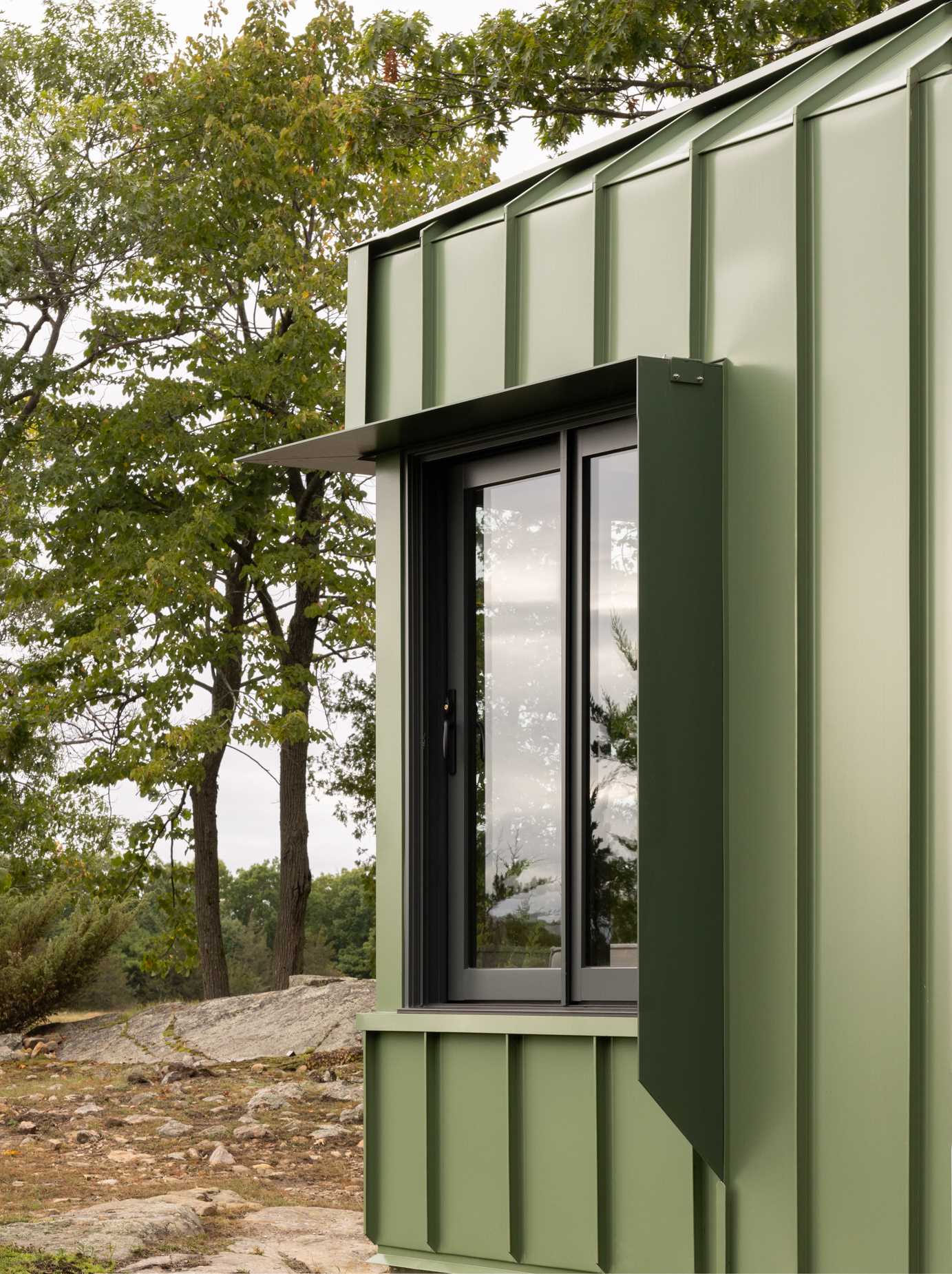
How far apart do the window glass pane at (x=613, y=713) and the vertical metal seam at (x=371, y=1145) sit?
3.46 feet

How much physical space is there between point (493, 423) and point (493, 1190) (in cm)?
274

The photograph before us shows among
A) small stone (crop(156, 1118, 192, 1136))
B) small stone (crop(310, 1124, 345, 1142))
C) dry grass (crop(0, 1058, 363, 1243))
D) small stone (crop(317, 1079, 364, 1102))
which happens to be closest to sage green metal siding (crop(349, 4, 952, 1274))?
dry grass (crop(0, 1058, 363, 1243))

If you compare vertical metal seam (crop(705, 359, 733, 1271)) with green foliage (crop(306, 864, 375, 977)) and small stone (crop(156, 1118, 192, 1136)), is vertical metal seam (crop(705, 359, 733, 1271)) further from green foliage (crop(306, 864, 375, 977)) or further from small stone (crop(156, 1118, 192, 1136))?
green foliage (crop(306, 864, 375, 977))

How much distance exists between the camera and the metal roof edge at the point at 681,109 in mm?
4699

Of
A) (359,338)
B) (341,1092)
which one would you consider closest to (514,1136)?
(359,338)

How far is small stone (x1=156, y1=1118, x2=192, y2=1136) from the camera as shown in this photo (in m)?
8.95

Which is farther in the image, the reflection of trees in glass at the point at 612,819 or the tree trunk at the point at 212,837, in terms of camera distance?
the tree trunk at the point at 212,837

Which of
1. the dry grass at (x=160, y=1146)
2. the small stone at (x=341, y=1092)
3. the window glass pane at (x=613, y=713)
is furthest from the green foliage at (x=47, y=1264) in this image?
the small stone at (x=341, y=1092)

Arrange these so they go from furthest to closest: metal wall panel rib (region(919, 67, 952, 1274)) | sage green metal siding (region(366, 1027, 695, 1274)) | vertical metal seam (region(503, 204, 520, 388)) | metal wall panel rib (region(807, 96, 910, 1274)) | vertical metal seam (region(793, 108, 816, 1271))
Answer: vertical metal seam (region(503, 204, 520, 388)), sage green metal siding (region(366, 1027, 695, 1274)), vertical metal seam (region(793, 108, 816, 1271)), metal wall panel rib (region(807, 96, 910, 1274)), metal wall panel rib (region(919, 67, 952, 1274))

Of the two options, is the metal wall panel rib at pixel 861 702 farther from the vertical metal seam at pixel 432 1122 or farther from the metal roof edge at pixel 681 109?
the vertical metal seam at pixel 432 1122


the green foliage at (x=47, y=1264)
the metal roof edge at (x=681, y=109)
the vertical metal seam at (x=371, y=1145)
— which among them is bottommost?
the green foliage at (x=47, y=1264)

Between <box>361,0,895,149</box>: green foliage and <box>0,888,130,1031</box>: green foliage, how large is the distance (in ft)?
27.9

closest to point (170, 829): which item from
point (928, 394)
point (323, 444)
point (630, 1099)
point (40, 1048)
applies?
point (40, 1048)

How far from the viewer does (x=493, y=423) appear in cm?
542
